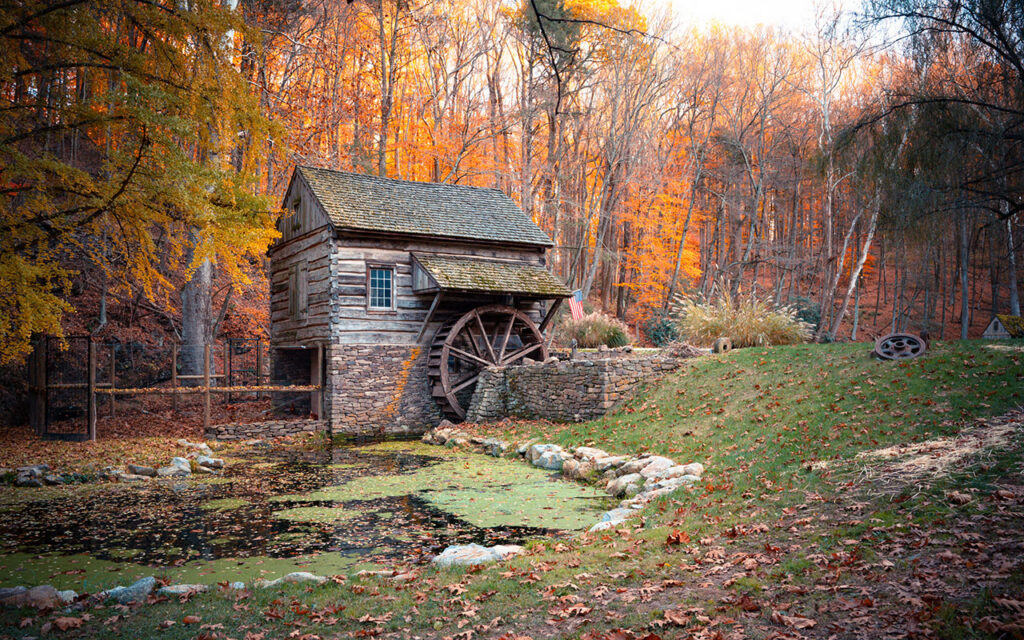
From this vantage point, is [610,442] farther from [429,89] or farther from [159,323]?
[429,89]

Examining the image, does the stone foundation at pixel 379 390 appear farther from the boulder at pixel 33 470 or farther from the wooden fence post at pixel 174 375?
the boulder at pixel 33 470

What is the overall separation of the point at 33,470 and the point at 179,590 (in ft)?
22.2

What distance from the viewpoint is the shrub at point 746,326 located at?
15.1 meters

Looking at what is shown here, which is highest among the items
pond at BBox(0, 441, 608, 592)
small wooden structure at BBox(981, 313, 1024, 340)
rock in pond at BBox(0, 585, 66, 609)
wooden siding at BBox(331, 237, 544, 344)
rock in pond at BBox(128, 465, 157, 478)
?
wooden siding at BBox(331, 237, 544, 344)

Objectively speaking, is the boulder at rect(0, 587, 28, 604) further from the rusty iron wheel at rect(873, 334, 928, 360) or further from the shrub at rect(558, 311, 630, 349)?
the shrub at rect(558, 311, 630, 349)

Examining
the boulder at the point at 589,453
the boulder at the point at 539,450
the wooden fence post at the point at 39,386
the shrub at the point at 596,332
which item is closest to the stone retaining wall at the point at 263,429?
the wooden fence post at the point at 39,386

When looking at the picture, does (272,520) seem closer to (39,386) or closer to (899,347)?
(39,386)

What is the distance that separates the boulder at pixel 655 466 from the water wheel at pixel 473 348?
26.4ft

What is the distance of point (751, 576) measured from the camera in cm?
462

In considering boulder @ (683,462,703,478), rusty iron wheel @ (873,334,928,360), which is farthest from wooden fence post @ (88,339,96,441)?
rusty iron wheel @ (873,334,928,360)

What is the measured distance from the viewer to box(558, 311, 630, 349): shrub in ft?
62.2

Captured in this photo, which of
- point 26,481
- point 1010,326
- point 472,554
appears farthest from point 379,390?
point 1010,326

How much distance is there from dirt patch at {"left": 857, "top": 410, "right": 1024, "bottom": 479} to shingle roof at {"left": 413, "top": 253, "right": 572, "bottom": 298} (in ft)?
34.7

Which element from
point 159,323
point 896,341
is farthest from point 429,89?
point 896,341
